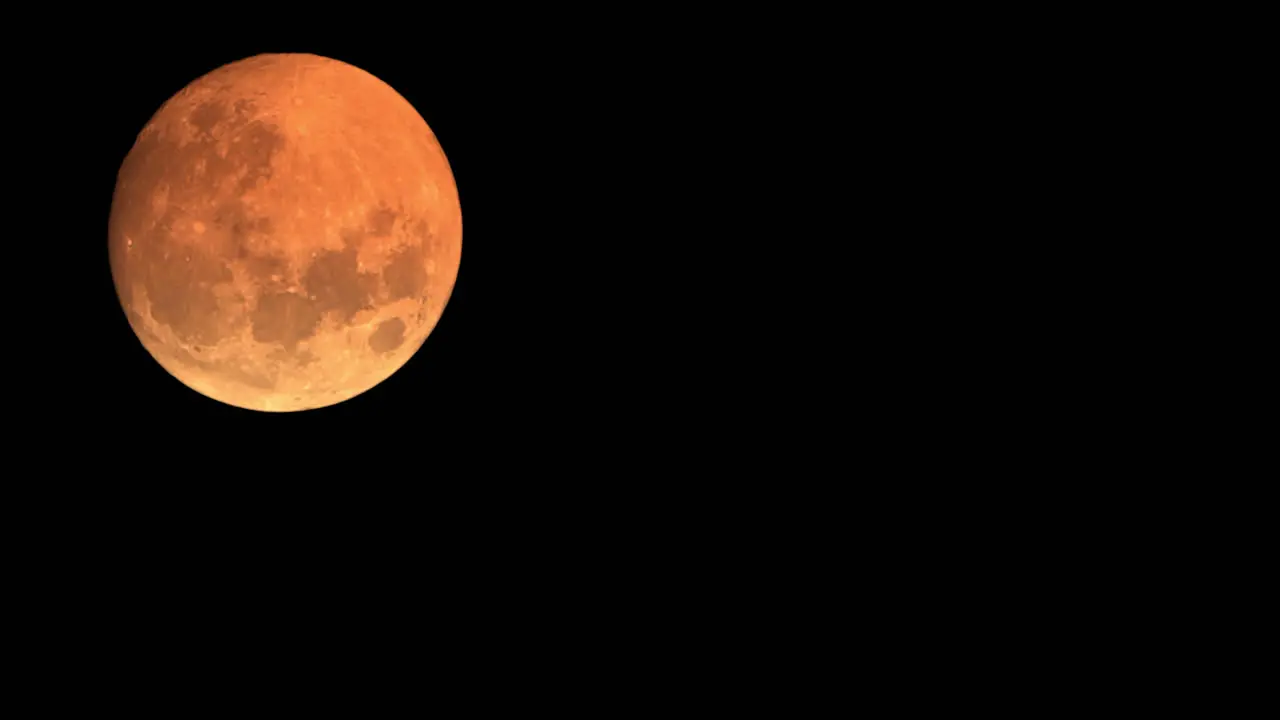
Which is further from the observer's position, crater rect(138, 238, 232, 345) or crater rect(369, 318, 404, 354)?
crater rect(369, 318, 404, 354)

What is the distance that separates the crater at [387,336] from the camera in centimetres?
538

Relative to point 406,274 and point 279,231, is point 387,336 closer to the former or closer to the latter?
point 406,274

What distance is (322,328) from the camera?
17.1 feet

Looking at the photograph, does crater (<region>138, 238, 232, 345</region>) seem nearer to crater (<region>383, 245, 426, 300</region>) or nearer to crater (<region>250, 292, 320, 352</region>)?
crater (<region>250, 292, 320, 352</region>)

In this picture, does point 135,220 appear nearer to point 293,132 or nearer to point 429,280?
point 293,132

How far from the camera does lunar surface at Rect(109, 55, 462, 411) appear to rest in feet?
16.5

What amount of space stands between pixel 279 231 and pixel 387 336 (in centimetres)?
68

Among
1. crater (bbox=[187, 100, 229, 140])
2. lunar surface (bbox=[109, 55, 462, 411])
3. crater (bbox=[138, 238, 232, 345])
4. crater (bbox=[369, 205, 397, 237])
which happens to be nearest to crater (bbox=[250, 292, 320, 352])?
lunar surface (bbox=[109, 55, 462, 411])

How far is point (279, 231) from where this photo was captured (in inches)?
198

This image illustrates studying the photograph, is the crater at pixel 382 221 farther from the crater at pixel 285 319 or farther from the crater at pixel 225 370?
the crater at pixel 225 370

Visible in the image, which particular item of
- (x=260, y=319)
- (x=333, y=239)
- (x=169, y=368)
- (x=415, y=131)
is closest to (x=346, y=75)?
(x=415, y=131)

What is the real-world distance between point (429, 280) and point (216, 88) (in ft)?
3.94

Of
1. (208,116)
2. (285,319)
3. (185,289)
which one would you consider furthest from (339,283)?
(208,116)

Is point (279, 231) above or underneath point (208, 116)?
underneath
